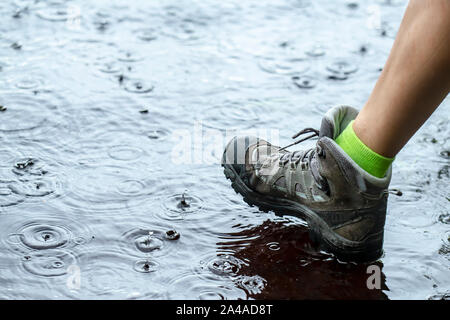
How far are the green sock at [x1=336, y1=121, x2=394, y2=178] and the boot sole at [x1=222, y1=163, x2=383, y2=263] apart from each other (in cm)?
29

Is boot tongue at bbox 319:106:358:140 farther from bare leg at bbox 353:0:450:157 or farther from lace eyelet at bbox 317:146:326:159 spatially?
bare leg at bbox 353:0:450:157

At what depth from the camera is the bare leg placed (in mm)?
A: 2287

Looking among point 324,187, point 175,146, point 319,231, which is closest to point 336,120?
point 324,187

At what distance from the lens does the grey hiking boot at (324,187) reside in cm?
266

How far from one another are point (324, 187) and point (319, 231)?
0.20 metres

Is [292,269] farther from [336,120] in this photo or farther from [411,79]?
[411,79]

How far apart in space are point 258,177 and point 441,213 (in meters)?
0.89

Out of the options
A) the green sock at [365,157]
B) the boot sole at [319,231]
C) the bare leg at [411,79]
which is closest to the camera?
the bare leg at [411,79]

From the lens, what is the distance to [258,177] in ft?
9.96

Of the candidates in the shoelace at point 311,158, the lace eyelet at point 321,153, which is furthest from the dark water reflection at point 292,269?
the lace eyelet at point 321,153

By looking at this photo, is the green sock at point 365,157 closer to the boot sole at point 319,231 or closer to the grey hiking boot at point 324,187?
the grey hiking boot at point 324,187

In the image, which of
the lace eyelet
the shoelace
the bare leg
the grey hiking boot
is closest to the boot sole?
the grey hiking boot

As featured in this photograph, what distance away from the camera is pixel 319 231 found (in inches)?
111

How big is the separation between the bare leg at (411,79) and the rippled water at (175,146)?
615mm
